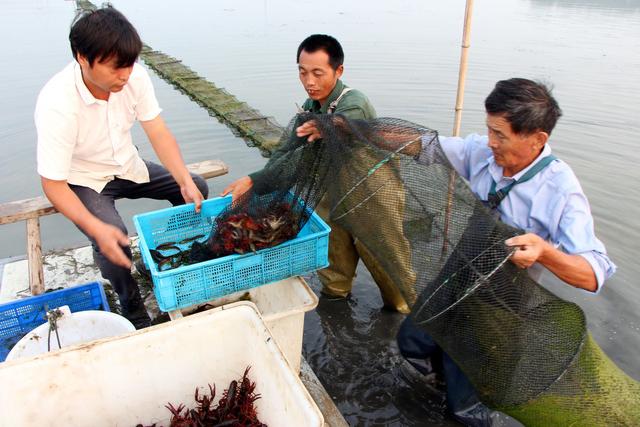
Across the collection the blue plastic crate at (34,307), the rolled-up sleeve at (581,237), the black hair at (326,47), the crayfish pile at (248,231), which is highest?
the black hair at (326,47)

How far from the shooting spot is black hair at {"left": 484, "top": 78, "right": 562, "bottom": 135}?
2.26 m

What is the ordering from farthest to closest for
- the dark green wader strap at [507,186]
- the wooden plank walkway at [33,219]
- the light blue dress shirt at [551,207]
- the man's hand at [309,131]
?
the wooden plank walkway at [33,219] → the man's hand at [309,131] → the dark green wader strap at [507,186] → the light blue dress shirt at [551,207]

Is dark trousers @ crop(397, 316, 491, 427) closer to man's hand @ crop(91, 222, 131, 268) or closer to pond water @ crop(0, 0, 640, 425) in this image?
pond water @ crop(0, 0, 640, 425)

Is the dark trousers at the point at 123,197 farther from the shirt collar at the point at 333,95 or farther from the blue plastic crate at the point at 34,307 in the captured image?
the shirt collar at the point at 333,95

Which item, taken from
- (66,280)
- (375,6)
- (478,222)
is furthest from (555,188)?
(375,6)

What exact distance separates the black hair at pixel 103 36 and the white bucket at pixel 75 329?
58.1 inches

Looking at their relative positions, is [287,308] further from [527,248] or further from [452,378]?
[527,248]

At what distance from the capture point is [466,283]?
226 centimetres

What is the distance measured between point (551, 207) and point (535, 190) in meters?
0.12

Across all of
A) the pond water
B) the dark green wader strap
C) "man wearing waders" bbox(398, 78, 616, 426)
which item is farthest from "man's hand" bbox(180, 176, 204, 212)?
the dark green wader strap

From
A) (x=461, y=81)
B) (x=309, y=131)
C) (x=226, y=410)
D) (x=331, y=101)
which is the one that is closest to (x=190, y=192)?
(x=309, y=131)

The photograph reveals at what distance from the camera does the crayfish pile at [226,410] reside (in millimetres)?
2070

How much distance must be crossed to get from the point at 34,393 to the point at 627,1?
3295 centimetres

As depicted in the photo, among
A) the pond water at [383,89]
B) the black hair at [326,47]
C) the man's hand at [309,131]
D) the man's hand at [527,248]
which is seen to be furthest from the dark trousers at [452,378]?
the black hair at [326,47]
